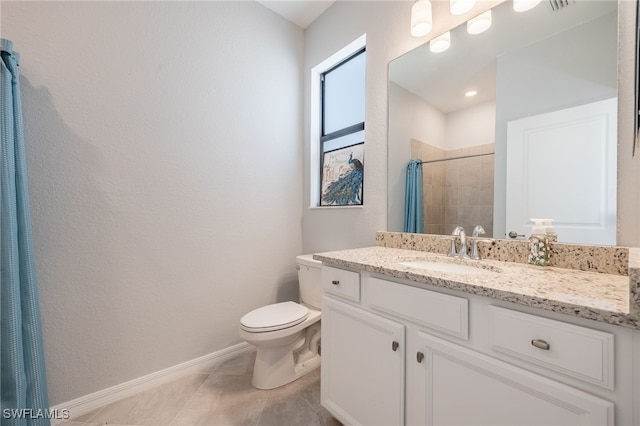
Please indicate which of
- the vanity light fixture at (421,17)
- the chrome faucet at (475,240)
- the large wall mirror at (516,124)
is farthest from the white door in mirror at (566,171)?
the vanity light fixture at (421,17)

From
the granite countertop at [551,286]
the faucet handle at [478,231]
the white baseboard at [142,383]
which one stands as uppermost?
the faucet handle at [478,231]

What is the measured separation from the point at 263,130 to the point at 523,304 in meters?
1.93

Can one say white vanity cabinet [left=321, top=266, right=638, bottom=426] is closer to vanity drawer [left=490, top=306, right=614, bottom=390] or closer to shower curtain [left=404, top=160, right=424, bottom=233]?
vanity drawer [left=490, top=306, right=614, bottom=390]

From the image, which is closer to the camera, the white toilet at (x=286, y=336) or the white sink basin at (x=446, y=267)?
the white sink basin at (x=446, y=267)

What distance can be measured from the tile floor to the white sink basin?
0.89 metres

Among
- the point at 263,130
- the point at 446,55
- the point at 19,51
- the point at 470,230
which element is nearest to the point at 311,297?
the point at 470,230

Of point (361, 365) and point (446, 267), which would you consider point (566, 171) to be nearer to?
point (446, 267)

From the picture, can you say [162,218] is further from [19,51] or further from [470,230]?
[470,230]

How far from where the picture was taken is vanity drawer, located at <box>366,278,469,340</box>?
2.61 ft

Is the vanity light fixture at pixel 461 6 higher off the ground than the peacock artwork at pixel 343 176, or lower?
higher

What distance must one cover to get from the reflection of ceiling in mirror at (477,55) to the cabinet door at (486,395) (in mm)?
1171

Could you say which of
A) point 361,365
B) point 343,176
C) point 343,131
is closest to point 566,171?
point 361,365

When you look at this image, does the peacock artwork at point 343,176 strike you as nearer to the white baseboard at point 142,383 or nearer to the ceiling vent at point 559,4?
the ceiling vent at point 559,4

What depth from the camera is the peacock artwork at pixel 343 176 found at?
1948 mm
